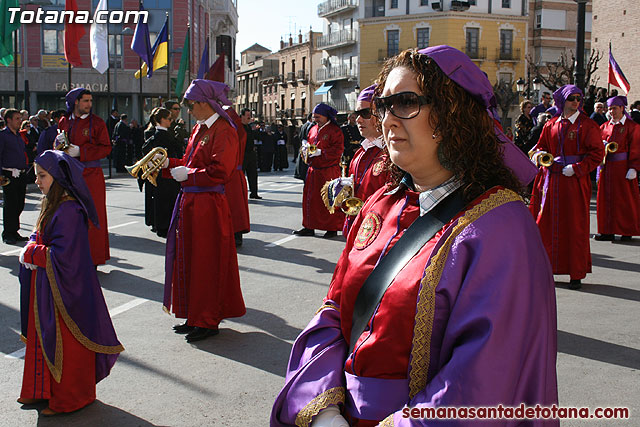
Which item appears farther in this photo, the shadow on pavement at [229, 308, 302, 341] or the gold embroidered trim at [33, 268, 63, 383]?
the shadow on pavement at [229, 308, 302, 341]

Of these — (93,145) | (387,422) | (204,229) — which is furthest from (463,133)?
(93,145)

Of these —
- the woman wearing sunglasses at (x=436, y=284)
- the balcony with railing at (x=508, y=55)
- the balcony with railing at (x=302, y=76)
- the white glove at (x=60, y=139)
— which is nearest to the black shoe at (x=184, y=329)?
the white glove at (x=60, y=139)

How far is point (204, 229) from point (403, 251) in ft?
13.6

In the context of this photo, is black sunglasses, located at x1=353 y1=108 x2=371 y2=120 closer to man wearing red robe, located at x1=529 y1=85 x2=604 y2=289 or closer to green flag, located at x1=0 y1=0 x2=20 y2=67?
man wearing red robe, located at x1=529 y1=85 x2=604 y2=289

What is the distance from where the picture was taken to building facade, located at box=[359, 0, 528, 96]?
2108 inches

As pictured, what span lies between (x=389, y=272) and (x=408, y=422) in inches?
17.1

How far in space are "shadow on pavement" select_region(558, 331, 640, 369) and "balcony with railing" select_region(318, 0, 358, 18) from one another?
55.9 meters

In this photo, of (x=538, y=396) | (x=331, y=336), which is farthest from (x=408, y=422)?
(x=331, y=336)

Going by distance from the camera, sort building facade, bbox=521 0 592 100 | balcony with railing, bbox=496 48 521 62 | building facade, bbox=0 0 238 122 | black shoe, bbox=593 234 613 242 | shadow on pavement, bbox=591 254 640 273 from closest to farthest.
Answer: shadow on pavement, bbox=591 254 640 273 → black shoe, bbox=593 234 613 242 → building facade, bbox=0 0 238 122 → balcony with railing, bbox=496 48 521 62 → building facade, bbox=521 0 592 100

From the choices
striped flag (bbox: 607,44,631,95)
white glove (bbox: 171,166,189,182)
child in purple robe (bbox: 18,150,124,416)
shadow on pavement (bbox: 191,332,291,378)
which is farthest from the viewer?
striped flag (bbox: 607,44,631,95)

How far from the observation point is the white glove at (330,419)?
1.95 m

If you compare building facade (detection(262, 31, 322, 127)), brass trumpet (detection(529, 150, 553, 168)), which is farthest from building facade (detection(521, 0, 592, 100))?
brass trumpet (detection(529, 150, 553, 168))

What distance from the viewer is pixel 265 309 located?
272 inches

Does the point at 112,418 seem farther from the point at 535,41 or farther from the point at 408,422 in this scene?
the point at 535,41
